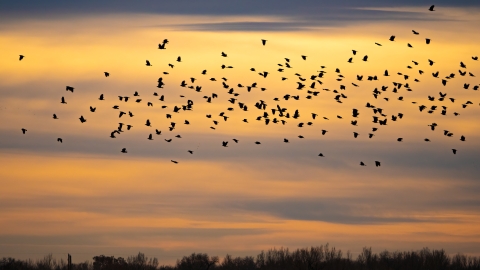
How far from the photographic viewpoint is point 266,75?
56.7m

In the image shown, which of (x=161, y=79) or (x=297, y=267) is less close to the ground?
(x=161, y=79)

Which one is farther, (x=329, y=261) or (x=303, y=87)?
(x=329, y=261)

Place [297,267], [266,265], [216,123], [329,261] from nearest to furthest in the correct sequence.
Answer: [216,123], [297,267], [329,261], [266,265]

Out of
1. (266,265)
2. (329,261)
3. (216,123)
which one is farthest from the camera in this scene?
(266,265)

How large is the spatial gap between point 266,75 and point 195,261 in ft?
322

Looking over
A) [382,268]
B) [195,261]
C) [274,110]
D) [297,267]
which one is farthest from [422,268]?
[274,110]

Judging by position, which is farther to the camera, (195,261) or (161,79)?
(195,261)

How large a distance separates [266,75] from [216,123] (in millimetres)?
4791

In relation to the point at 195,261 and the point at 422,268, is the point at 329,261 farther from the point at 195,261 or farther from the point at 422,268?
the point at 195,261

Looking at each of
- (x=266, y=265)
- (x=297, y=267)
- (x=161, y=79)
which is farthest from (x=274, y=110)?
(x=266, y=265)

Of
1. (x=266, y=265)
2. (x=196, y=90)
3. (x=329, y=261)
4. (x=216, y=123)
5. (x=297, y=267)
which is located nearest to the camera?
(x=196, y=90)

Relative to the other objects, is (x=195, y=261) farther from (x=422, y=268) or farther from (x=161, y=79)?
(x=161, y=79)

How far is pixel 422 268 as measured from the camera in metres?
138

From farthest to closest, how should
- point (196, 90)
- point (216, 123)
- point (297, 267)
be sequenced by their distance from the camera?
point (297, 267), point (216, 123), point (196, 90)
